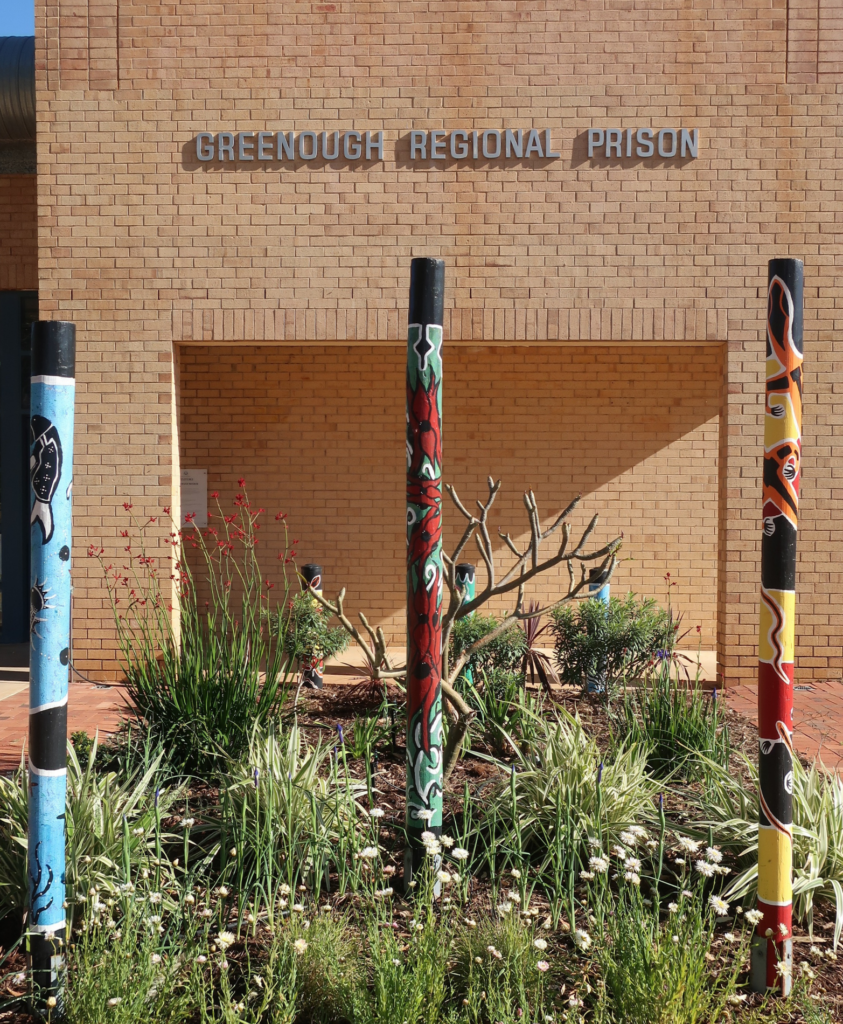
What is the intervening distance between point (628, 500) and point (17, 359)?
6988 mm

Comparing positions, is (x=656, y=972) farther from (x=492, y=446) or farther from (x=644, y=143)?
(x=492, y=446)

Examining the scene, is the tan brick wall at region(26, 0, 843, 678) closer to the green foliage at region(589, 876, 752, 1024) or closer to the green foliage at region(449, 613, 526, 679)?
the green foliage at region(449, 613, 526, 679)

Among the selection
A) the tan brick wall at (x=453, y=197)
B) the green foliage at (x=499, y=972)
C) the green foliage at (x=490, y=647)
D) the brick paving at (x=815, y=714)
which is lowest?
the brick paving at (x=815, y=714)

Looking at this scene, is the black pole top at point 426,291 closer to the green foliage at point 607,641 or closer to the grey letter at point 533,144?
the green foliage at point 607,641

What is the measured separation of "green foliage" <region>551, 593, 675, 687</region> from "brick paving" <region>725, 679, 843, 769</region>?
33.0 inches

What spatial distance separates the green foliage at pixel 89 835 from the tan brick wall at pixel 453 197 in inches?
197

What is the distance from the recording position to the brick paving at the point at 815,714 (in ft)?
20.9

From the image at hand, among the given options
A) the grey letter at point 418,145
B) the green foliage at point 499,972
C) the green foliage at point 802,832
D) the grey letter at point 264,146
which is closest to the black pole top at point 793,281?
Result: the green foliage at point 802,832

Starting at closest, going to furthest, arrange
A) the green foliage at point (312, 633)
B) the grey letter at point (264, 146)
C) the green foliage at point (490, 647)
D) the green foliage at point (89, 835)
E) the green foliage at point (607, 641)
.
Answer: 1. the green foliage at point (89, 835)
2. the green foliage at point (490, 647)
3. the green foliage at point (607, 641)
4. the green foliage at point (312, 633)
5. the grey letter at point (264, 146)

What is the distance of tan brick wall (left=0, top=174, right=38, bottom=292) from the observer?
10523 mm

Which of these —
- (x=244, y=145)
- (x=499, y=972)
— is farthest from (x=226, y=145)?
(x=499, y=972)

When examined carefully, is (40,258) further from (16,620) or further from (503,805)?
(503,805)

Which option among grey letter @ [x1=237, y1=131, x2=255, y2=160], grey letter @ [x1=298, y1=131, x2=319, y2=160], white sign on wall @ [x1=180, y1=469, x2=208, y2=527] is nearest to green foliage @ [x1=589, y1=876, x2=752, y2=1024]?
grey letter @ [x1=298, y1=131, x2=319, y2=160]

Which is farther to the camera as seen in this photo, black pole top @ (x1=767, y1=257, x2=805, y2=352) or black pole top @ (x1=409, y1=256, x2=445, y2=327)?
black pole top @ (x1=409, y1=256, x2=445, y2=327)
